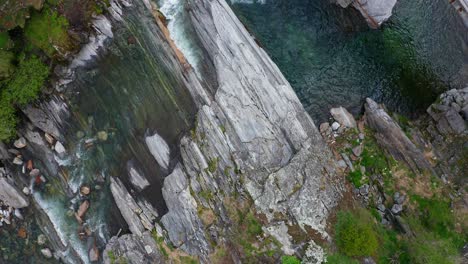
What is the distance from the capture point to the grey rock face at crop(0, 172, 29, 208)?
26.3m

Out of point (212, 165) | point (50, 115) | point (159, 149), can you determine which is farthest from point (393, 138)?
point (50, 115)

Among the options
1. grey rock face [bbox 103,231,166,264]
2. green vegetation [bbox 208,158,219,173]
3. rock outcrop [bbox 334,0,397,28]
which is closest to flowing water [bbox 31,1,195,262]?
grey rock face [bbox 103,231,166,264]

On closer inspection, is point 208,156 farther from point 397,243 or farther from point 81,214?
point 397,243

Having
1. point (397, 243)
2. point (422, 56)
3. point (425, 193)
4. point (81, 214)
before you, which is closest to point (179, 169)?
point (81, 214)

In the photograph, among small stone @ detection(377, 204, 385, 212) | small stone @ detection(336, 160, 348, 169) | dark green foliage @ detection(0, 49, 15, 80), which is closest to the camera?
dark green foliage @ detection(0, 49, 15, 80)

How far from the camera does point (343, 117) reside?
26797mm

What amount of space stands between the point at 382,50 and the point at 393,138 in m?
6.44

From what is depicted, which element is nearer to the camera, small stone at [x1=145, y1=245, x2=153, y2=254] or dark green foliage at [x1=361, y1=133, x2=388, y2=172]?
small stone at [x1=145, y1=245, x2=153, y2=254]

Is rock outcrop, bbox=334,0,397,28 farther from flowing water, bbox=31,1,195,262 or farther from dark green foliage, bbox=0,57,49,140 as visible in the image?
dark green foliage, bbox=0,57,49,140

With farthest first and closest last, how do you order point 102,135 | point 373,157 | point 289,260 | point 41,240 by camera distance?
point 41,240 < point 373,157 < point 102,135 < point 289,260

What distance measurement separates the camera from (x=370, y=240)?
923 inches

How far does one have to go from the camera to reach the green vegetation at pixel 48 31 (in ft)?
74.8

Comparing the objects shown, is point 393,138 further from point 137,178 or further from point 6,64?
point 6,64

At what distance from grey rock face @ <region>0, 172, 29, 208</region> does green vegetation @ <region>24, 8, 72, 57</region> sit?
31.5 ft
